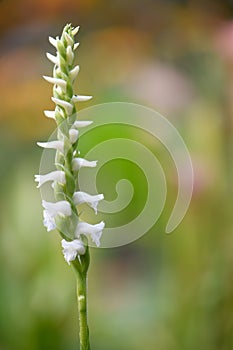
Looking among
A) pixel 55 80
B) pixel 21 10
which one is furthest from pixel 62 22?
pixel 55 80

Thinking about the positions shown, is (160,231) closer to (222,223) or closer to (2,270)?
(222,223)

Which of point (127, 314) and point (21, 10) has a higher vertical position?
point (21, 10)

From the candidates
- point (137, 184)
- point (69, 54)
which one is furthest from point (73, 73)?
Answer: point (137, 184)

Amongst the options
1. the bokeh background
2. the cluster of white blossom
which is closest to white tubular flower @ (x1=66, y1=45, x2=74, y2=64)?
the cluster of white blossom

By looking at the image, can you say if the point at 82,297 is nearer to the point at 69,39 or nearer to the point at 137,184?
the point at 69,39

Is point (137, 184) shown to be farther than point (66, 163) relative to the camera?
Yes

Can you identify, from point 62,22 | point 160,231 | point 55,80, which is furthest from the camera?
point 62,22

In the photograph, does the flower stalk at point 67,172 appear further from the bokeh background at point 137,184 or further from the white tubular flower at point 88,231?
the bokeh background at point 137,184
